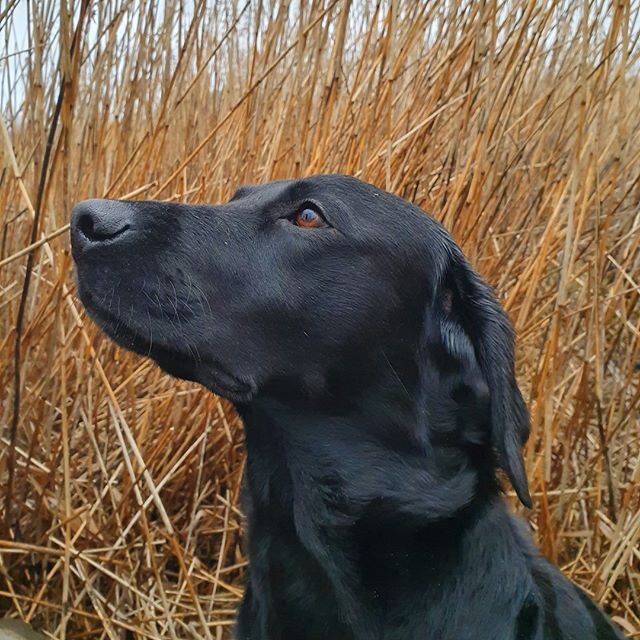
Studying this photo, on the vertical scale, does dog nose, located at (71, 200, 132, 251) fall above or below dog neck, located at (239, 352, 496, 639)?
above

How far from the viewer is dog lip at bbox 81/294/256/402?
4.93 ft

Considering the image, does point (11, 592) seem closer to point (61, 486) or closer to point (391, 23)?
point (61, 486)

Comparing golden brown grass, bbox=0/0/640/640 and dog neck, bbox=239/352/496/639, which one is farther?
golden brown grass, bbox=0/0/640/640

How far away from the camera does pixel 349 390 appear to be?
1.64m

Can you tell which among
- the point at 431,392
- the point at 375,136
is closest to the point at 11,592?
the point at 431,392

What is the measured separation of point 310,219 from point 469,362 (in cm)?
43

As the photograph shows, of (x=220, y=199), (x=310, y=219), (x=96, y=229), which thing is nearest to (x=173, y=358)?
(x=96, y=229)

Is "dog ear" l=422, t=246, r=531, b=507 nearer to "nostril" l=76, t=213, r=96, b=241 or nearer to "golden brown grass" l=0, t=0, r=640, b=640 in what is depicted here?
"golden brown grass" l=0, t=0, r=640, b=640

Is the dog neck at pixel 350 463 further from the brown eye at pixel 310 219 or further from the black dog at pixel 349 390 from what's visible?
the brown eye at pixel 310 219

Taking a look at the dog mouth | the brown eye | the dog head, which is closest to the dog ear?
the dog head

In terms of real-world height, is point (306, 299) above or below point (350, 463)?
above

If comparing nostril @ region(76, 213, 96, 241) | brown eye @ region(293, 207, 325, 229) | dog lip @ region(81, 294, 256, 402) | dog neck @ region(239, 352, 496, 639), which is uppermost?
brown eye @ region(293, 207, 325, 229)

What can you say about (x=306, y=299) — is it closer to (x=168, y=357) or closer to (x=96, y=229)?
(x=168, y=357)

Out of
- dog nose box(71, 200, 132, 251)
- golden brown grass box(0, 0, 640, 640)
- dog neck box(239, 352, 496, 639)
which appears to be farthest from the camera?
golden brown grass box(0, 0, 640, 640)
